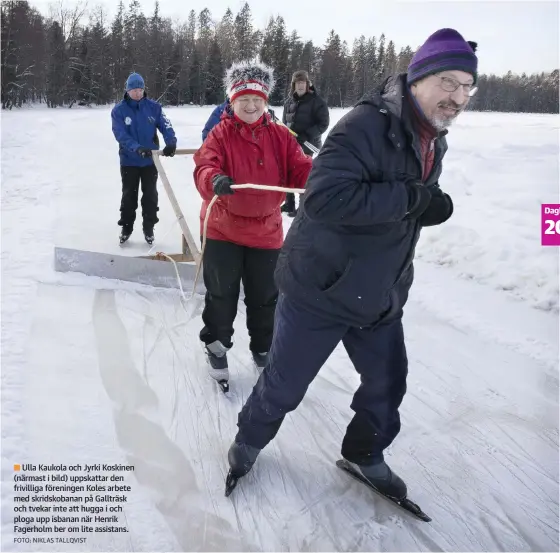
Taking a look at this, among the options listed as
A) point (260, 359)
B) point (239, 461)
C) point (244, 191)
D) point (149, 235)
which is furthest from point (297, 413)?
point (149, 235)

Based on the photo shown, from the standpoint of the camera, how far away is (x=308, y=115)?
21.6 ft

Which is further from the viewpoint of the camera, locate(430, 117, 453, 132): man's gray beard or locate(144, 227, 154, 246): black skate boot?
locate(144, 227, 154, 246): black skate boot

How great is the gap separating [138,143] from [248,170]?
287cm

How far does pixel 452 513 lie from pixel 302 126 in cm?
532

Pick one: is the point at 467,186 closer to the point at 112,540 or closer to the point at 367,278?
the point at 367,278

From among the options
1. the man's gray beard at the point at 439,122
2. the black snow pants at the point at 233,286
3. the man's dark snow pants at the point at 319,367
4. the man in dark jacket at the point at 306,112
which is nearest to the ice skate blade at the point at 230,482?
the man's dark snow pants at the point at 319,367

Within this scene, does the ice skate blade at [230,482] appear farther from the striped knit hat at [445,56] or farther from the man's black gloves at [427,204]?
the striped knit hat at [445,56]

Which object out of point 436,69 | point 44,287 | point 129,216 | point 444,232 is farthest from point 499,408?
point 129,216

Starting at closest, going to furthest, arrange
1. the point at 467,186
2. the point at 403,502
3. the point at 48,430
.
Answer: the point at 403,502, the point at 48,430, the point at 467,186

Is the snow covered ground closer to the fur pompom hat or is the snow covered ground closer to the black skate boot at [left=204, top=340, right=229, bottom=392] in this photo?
the black skate boot at [left=204, top=340, right=229, bottom=392]

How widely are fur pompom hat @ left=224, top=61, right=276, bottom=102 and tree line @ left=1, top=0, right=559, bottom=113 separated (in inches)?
963

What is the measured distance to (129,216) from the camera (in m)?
5.41

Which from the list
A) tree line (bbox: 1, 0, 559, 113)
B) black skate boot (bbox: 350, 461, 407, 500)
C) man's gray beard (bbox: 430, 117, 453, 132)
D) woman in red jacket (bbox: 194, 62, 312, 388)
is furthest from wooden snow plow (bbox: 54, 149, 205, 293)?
tree line (bbox: 1, 0, 559, 113)

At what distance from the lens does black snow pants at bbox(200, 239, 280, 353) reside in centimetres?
279
